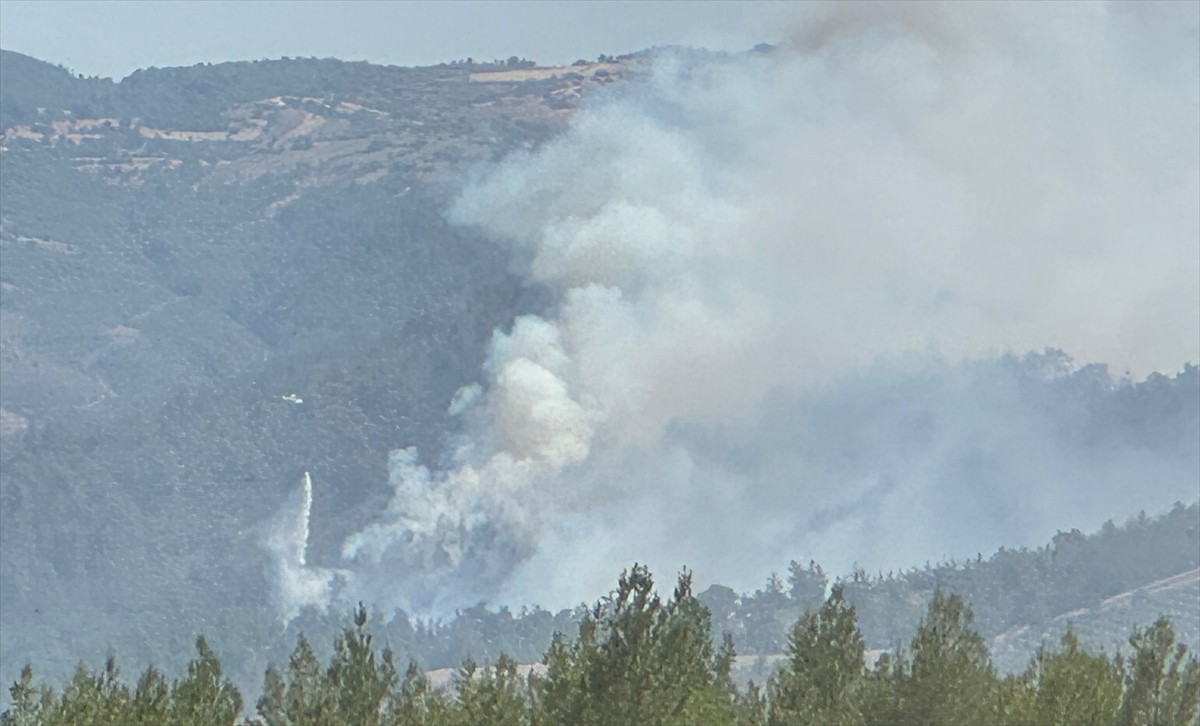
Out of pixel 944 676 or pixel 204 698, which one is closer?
pixel 204 698

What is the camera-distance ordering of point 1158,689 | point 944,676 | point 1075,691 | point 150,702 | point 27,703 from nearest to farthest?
point 150,702 → point 27,703 → point 944,676 → point 1075,691 → point 1158,689

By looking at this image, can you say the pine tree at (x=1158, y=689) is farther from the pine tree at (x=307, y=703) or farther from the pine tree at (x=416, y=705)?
the pine tree at (x=307, y=703)

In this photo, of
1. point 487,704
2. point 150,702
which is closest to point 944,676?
point 487,704

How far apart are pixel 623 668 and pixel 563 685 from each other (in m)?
2.30

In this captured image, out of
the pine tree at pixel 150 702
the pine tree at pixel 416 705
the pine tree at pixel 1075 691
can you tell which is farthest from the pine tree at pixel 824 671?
the pine tree at pixel 150 702

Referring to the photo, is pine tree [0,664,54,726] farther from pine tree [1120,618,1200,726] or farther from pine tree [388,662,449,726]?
pine tree [1120,618,1200,726]

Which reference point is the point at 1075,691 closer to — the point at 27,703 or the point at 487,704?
the point at 487,704

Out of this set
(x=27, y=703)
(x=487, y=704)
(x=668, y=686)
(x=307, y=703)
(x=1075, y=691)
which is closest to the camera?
(x=307, y=703)

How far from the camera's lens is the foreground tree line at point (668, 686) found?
75875 millimetres

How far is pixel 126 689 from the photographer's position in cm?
7738

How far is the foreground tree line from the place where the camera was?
7588cm

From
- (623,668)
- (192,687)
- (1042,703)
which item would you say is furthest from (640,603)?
(1042,703)

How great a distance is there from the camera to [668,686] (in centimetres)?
7700

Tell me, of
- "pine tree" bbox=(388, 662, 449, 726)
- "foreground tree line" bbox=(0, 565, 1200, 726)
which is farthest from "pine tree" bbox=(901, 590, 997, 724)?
"pine tree" bbox=(388, 662, 449, 726)
